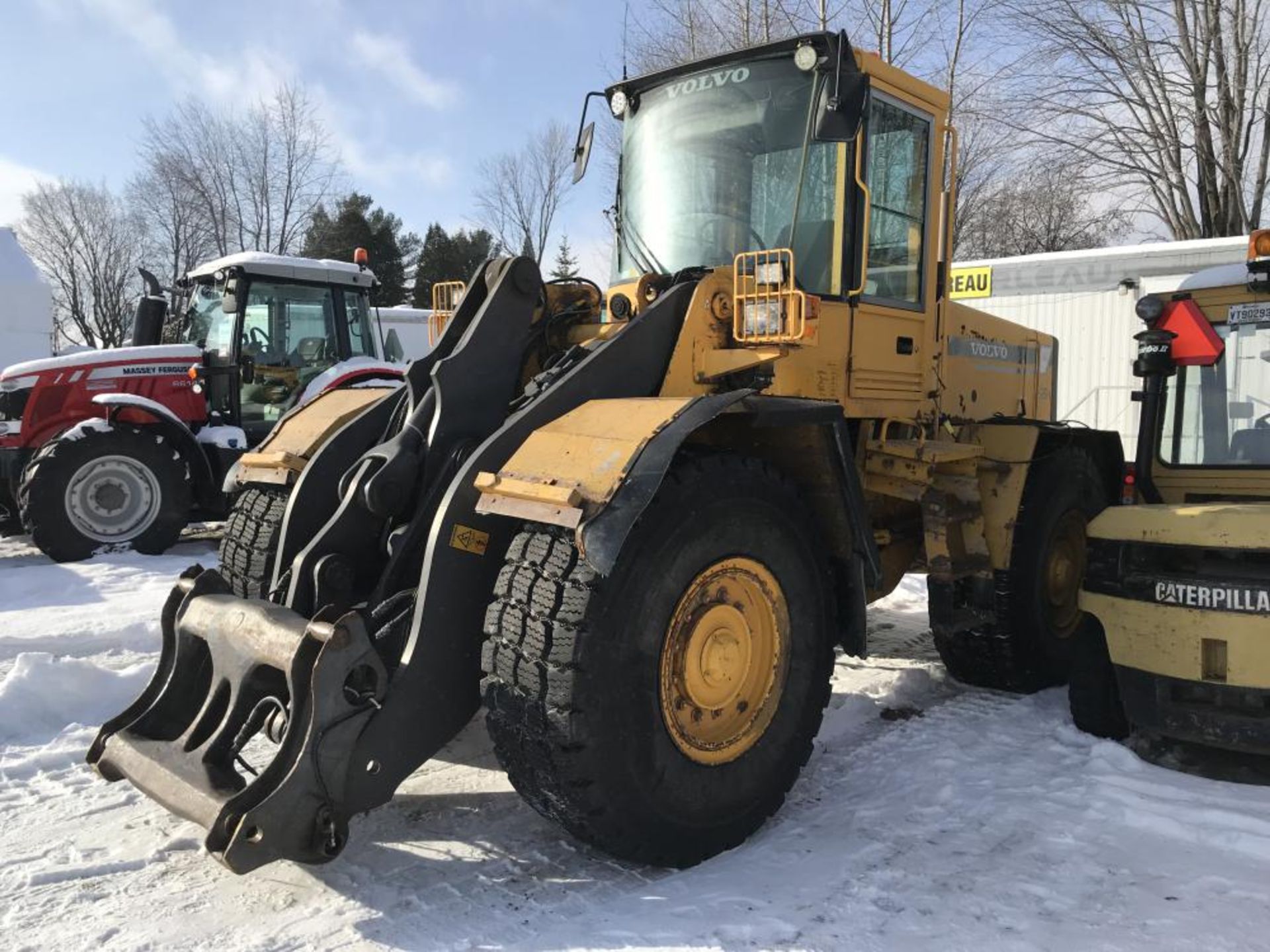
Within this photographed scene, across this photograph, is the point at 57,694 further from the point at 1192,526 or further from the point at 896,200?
the point at 1192,526

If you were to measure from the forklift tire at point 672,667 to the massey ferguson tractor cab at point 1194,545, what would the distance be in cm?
153

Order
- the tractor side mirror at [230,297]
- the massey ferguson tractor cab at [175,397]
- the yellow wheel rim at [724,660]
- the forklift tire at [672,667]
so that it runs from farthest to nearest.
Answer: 1. the tractor side mirror at [230,297]
2. the massey ferguson tractor cab at [175,397]
3. the yellow wheel rim at [724,660]
4. the forklift tire at [672,667]

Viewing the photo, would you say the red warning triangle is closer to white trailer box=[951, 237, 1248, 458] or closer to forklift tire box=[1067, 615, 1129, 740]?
forklift tire box=[1067, 615, 1129, 740]

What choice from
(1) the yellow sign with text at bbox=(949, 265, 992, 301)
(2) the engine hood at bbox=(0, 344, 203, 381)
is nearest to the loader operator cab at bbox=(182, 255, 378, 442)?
(2) the engine hood at bbox=(0, 344, 203, 381)

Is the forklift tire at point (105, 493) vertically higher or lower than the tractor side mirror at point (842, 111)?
lower

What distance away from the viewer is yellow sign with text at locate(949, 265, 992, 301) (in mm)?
14219

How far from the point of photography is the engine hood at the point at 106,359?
386 inches

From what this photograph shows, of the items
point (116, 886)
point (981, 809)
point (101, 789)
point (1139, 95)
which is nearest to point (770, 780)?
point (981, 809)

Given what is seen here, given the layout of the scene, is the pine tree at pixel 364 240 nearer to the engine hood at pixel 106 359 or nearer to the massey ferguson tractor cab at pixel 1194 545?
the engine hood at pixel 106 359

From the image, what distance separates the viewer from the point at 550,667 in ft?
9.31

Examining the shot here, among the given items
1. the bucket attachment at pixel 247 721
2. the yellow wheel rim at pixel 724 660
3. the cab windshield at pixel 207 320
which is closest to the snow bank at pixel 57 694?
the bucket attachment at pixel 247 721

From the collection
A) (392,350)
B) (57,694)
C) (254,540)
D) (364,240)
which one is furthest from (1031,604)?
(364,240)

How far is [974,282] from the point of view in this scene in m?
14.3

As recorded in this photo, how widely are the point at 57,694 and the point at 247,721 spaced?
2.21 metres
